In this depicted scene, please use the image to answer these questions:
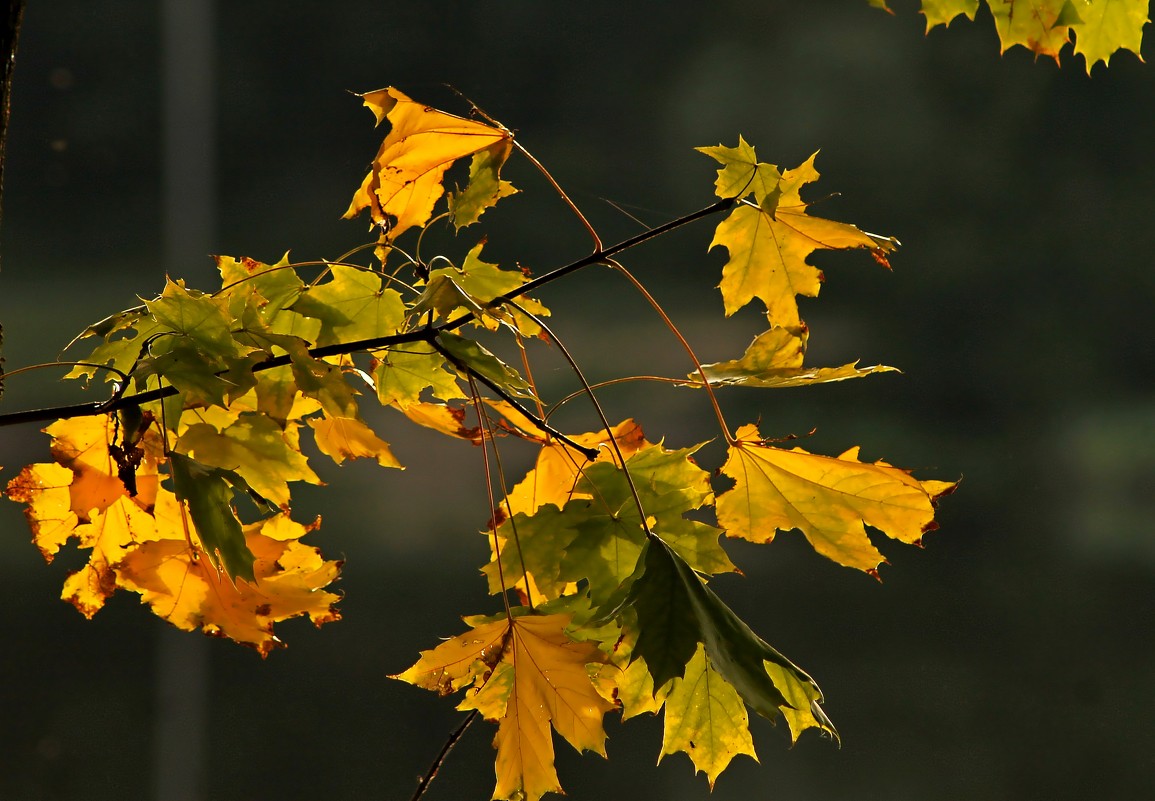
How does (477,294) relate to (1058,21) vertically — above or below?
below

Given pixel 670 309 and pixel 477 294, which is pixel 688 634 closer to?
pixel 477 294

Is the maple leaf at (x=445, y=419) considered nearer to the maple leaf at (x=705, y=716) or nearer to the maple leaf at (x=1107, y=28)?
the maple leaf at (x=705, y=716)

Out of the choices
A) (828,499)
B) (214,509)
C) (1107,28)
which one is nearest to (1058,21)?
(1107,28)

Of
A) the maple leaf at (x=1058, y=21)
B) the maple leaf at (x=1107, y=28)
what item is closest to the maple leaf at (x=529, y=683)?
the maple leaf at (x=1058, y=21)

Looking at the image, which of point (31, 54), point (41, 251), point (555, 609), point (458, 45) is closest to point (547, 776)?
point (555, 609)

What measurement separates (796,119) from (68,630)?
1996 mm

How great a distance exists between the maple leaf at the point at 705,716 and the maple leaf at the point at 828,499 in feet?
0.27

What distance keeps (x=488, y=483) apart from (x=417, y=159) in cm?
18

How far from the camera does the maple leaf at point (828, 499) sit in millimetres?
462

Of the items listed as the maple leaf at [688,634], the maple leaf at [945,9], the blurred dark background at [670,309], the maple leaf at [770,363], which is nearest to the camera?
the maple leaf at [688,634]

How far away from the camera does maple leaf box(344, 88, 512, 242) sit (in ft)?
1.59

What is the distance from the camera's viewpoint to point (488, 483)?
0.47 meters

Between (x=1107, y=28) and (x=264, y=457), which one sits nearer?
(x=264, y=457)

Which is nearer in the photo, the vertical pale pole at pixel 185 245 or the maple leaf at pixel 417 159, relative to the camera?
the maple leaf at pixel 417 159
